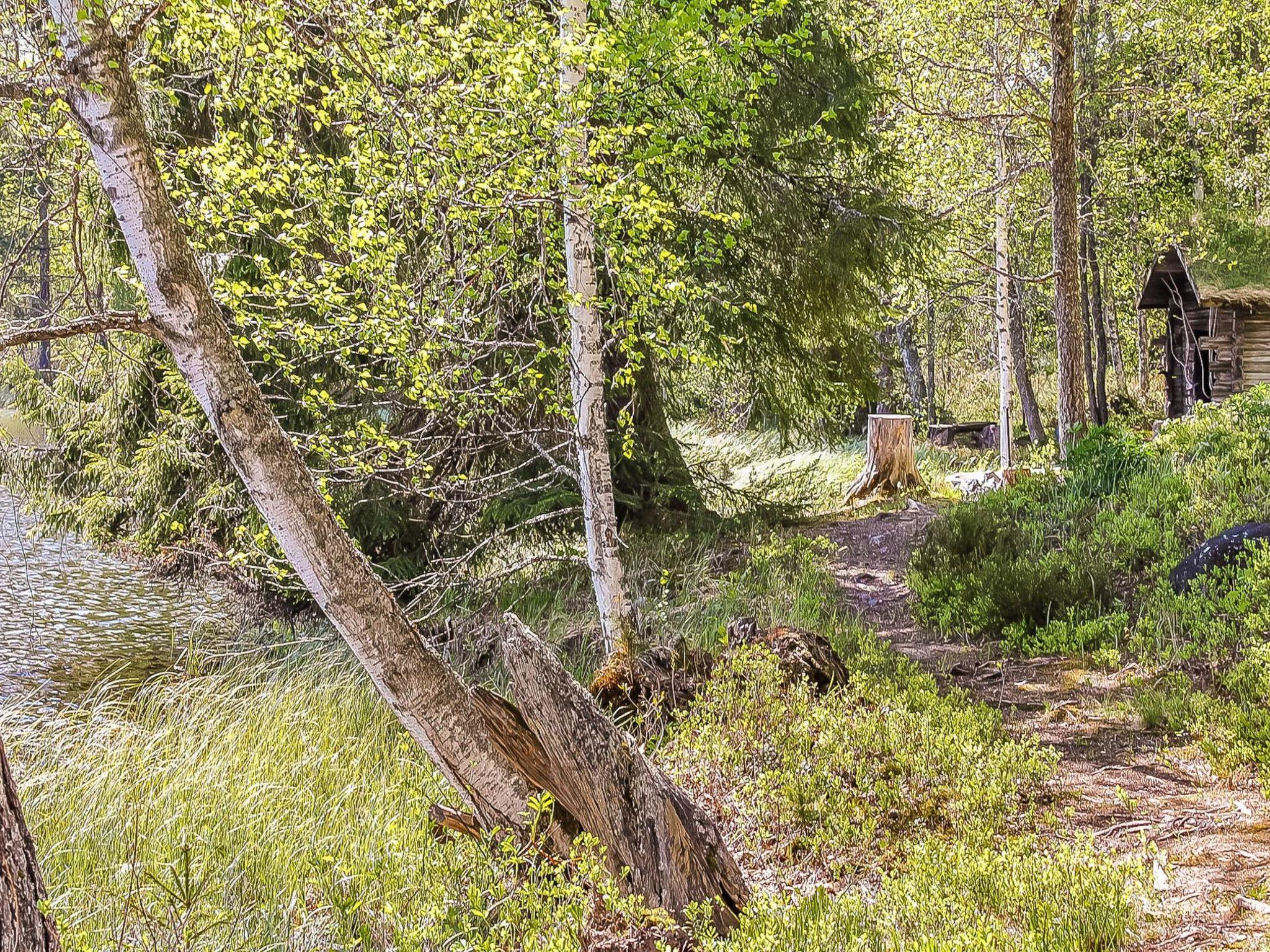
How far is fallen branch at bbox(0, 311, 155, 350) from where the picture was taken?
10.5ft

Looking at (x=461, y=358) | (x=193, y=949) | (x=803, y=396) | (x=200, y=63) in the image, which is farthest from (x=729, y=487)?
(x=193, y=949)

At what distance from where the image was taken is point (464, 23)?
4.77 metres

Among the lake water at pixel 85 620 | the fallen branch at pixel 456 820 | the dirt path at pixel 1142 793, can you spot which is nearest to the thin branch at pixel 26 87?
the fallen branch at pixel 456 820

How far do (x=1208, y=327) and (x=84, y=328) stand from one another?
20.4 m

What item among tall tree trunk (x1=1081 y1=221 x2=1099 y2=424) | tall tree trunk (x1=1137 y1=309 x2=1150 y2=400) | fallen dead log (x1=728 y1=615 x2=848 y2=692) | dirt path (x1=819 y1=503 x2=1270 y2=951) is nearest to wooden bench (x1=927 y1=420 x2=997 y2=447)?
tall tree trunk (x1=1081 y1=221 x2=1099 y2=424)

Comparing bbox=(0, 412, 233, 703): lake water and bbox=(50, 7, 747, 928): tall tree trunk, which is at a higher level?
bbox=(50, 7, 747, 928): tall tree trunk

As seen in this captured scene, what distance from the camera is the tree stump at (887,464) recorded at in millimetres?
13523

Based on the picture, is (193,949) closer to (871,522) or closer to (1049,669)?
(1049,669)

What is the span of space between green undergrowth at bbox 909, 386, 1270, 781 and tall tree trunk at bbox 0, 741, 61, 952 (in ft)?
15.5

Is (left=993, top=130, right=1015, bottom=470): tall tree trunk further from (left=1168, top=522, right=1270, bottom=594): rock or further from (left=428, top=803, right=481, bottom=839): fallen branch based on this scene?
(left=428, top=803, right=481, bottom=839): fallen branch

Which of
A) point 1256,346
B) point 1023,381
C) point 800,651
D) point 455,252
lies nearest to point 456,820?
point 800,651

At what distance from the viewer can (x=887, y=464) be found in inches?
539

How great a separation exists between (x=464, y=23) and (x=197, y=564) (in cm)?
731

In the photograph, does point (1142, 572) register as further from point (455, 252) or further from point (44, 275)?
point (44, 275)
